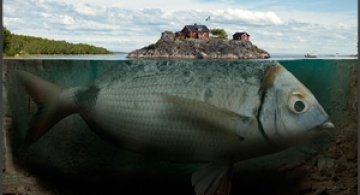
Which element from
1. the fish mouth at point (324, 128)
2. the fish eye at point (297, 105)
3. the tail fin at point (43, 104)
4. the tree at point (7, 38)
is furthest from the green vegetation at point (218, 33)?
the tree at point (7, 38)

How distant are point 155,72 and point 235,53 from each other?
0.56 m

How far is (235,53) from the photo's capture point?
4223 mm

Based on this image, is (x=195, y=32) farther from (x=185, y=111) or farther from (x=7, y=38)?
(x=7, y=38)

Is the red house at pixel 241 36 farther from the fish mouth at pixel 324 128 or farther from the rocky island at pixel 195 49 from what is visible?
the fish mouth at pixel 324 128

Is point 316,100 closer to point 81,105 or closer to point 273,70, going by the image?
point 273,70

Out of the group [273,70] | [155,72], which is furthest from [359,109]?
[155,72]

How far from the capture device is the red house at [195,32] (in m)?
4.24

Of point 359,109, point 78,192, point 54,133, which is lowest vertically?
point 78,192

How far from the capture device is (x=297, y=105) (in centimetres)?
396

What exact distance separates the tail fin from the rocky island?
1.89ft

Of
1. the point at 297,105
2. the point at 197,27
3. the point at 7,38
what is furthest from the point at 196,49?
the point at 7,38

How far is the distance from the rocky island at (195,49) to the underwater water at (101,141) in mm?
82

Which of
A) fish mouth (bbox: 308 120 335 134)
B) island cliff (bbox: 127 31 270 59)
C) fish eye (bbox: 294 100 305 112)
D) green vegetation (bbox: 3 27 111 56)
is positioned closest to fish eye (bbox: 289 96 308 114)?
fish eye (bbox: 294 100 305 112)

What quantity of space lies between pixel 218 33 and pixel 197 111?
0.64 m
